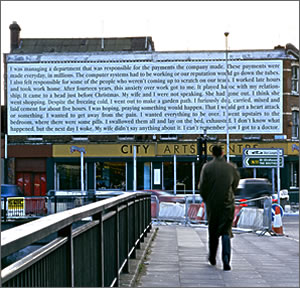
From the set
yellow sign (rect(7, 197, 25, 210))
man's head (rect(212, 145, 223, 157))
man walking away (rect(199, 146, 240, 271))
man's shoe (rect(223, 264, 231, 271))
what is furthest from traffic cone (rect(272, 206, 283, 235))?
yellow sign (rect(7, 197, 25, 210))

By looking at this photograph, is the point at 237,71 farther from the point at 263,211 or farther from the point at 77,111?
the point at 263,211

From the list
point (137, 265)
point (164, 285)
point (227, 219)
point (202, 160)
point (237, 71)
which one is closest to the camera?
point (164, 285)

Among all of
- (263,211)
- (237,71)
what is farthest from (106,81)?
(263,211)

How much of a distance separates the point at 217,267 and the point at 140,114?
1169 inches

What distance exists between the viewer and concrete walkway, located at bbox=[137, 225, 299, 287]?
7.24 m

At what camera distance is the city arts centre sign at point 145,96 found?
122ft

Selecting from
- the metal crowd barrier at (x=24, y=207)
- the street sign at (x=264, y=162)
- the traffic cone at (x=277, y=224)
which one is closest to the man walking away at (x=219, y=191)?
the traffic cone at (x=277, y=224)

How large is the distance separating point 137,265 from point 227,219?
4.99ft

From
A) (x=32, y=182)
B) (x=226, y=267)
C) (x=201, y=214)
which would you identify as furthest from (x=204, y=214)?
(x=32, y=182)

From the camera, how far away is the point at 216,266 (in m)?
8.55

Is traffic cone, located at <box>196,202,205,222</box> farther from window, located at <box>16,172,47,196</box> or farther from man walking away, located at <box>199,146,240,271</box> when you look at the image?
→ window, located at <box>16,172,47,196</box>

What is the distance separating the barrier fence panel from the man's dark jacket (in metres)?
1.11

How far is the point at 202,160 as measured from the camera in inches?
979

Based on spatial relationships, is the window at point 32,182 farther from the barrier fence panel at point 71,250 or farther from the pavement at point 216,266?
the barrier fence panel at point 71,250
